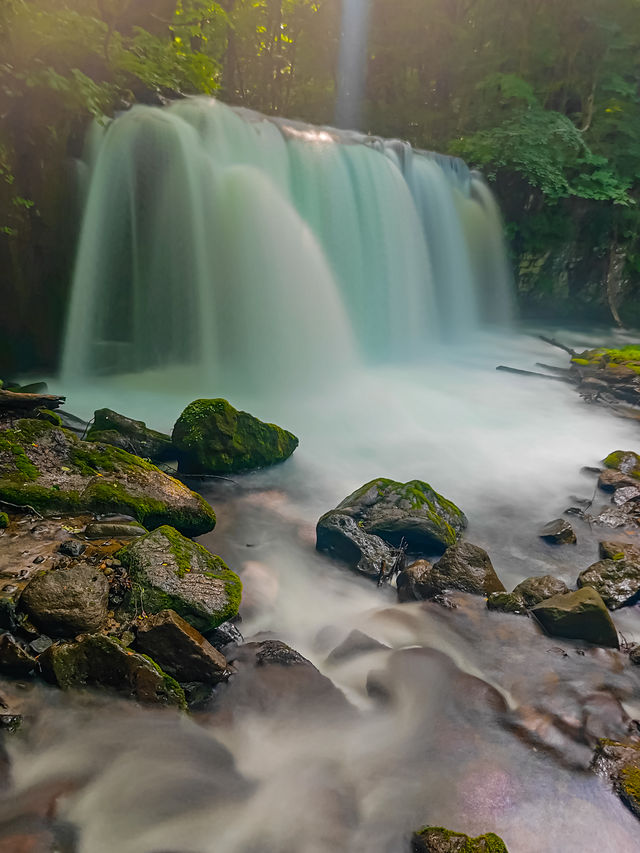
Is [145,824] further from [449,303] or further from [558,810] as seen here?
[449,303]

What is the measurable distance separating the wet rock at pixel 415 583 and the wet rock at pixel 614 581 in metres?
1.22

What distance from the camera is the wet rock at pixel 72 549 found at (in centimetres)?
349

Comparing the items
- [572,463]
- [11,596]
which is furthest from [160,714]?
[572,463]

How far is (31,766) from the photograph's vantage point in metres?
2.41

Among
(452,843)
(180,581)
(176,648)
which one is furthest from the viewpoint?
(180,581)

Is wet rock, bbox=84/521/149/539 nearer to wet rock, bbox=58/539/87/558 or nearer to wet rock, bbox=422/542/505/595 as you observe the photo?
wet rock, bbox=58/539/87/558

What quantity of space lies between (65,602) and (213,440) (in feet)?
9.85

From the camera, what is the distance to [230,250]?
926 centimetres

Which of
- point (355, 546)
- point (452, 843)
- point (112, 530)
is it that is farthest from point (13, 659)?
point (355, 546)

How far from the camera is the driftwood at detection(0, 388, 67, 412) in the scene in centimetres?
486

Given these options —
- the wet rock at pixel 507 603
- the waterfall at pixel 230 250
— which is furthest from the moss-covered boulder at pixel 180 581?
the waterfall at pixel 230 250

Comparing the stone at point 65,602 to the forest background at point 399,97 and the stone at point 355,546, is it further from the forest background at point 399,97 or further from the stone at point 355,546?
the forest background at point 399,97

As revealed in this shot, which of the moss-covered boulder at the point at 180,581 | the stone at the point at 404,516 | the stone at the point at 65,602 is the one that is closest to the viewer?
the stone at the point at 65,602

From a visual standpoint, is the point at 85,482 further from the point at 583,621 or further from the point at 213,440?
the point at 583,621
